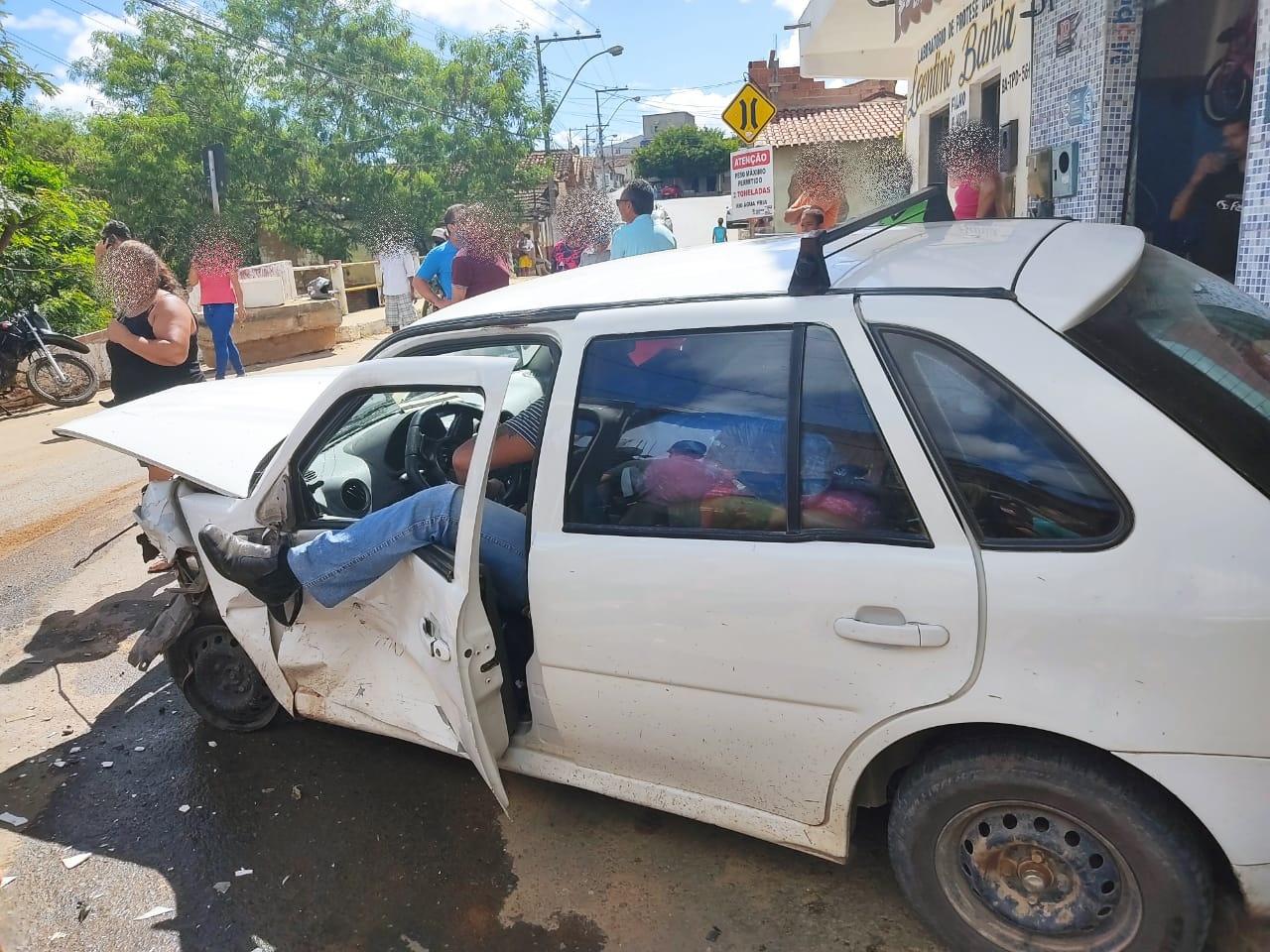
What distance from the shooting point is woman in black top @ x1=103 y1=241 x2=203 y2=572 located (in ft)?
15.8

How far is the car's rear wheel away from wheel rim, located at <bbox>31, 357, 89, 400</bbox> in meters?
9.30

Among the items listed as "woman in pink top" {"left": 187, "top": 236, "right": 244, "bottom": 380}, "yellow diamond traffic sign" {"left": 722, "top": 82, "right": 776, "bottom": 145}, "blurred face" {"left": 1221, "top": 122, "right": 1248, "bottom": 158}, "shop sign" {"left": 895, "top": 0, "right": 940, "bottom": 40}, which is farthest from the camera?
"shop sign" {"left": 895, "top": 0, "right": 940, "bottom": 40}

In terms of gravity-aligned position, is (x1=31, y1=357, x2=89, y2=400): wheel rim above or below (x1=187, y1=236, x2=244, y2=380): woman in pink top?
below

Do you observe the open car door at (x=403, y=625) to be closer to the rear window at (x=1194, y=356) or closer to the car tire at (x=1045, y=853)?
the car tire at (x=1045, y=853)

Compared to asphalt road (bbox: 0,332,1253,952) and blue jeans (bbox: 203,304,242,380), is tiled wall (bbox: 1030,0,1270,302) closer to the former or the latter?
asphalt road (bbox: 0,332,1253,952)

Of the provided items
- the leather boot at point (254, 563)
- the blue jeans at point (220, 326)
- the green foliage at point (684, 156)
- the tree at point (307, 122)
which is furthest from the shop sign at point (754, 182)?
the green foliage at point (684, 156)

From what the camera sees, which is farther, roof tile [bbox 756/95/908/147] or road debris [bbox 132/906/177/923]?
roof tile [bbox 756/95/908/147]

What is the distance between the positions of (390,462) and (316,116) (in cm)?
2635

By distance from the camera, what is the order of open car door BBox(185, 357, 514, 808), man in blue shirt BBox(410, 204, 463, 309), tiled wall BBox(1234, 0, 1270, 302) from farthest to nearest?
1. man in blue shirt BBox(410, 204, 463, 309)
2. tiled wall BBox(1234, 0, 1270, 302)
3. open car door BBox(185, 357, 514, 808)

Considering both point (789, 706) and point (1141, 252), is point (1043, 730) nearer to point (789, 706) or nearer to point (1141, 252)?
point (789, 706)

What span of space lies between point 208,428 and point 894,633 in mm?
2826

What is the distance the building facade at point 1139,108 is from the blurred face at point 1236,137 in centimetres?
3

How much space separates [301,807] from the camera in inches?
120

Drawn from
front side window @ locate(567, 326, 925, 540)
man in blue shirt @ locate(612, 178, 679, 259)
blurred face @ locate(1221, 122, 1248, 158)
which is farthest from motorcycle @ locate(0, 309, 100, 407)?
blurred face @ locate(1221, 122, 1248, 158)
